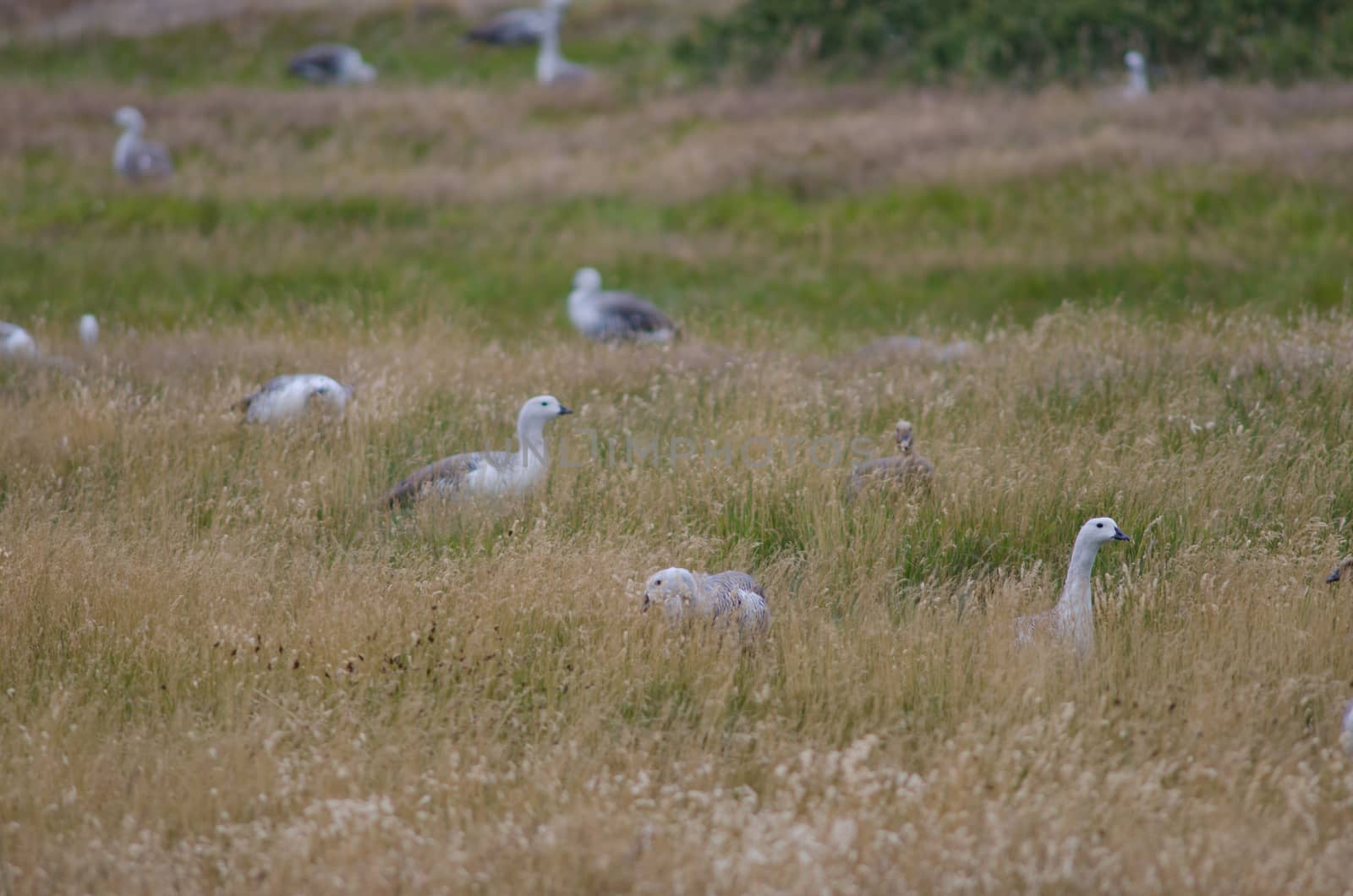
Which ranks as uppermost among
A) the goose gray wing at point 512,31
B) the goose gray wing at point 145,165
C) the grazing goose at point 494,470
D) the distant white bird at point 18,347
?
the goose gray wing at point 512,31

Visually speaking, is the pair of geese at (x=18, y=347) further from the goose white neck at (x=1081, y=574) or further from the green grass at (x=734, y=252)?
the goose white neck at (x=1081, y=574)

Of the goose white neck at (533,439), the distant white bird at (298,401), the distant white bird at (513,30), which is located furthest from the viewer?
the distant white bird at (513,30)

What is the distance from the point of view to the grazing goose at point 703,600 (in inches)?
237

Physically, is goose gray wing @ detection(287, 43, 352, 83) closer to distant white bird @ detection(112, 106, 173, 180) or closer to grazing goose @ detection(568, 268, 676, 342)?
distant white bird @ detection(112, 106, 173, 180)

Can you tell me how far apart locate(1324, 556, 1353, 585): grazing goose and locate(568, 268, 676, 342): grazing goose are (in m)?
6.80

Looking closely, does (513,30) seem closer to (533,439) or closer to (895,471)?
(533,439)

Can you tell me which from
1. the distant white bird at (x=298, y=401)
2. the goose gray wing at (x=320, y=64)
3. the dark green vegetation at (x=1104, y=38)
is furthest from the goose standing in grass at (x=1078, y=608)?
the goose gray wing at (x=320, y=64)

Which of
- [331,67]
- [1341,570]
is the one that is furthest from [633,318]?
[331,67]

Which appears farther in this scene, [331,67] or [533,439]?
[331,67]

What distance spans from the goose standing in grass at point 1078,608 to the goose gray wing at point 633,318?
22.1 ft

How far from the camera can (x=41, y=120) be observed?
73.8ft

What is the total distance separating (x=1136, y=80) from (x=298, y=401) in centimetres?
1611

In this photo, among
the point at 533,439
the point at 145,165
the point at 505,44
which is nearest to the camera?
the point at 533,439

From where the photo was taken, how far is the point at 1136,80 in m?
20.4
